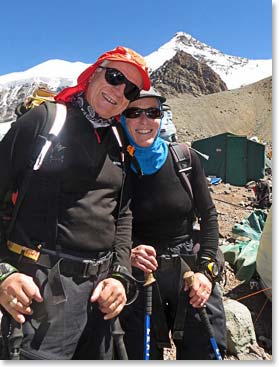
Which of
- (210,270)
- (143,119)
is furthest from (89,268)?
(143,119)

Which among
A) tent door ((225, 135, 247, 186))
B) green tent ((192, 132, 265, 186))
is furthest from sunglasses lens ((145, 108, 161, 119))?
tent door ((225, 135, 247, 186))

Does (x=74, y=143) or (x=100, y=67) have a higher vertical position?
(x=100, y=67)

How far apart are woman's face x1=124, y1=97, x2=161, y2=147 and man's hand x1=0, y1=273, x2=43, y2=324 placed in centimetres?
128

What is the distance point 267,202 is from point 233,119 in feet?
232

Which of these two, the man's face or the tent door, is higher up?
the tent door

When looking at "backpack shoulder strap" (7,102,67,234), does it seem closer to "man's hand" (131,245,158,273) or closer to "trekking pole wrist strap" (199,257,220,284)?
"man's hand" (131,245,158,273)

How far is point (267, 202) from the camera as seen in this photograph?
1365 centimetres

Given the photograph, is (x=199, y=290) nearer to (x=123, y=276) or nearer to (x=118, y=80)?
(x=123, y=276)

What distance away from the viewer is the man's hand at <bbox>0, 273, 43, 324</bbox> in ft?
6.36

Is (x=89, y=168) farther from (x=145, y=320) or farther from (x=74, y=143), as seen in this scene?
(x=145, y=320)

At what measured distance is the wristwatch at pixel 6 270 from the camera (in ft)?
6.41

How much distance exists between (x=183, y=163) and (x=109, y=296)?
1.18 meters

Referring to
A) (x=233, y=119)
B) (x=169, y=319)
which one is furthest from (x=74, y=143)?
(x=233, y=119)

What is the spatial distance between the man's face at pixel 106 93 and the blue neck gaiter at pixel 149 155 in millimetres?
492
